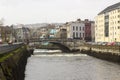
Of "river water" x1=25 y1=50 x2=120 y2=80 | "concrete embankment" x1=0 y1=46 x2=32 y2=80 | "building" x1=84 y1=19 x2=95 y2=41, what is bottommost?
"river water" x1=25 y1=50 x2=120 y2=80

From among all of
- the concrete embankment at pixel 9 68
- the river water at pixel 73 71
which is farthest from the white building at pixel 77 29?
the concrete embankment at pixel 9 68

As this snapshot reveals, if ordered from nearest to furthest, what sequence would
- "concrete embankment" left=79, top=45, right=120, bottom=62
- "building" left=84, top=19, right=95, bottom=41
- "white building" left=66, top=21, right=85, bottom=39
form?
"concrete embankment" left=79, top=45, right=120, bottom=62, "white building" left=66, top=21, right=85, bottom=39, "building" left=84, top=19, right=95, bottom=41

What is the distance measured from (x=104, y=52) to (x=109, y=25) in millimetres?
54956

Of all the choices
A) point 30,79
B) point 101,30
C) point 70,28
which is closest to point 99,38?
point 101,30

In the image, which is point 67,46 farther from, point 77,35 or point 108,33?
point 77,35

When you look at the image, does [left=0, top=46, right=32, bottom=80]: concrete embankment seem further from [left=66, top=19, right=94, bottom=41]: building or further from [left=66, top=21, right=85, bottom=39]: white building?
[left=66, top=19, right=94, bottom=41]: building

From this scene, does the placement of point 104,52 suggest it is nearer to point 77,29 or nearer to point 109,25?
point 109,25

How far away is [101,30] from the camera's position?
15362 centimetres

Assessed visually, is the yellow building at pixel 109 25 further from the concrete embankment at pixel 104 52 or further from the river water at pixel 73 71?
the river water at pixel 73 71

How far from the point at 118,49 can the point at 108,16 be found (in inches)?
2892

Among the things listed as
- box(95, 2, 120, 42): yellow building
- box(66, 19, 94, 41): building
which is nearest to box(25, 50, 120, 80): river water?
box(95, 2, 120, 42): yellow building

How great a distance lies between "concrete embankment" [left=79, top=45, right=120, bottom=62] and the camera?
75938mm

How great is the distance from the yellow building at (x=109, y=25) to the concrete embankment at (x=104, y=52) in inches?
668

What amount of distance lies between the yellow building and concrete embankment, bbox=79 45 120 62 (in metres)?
17.0
